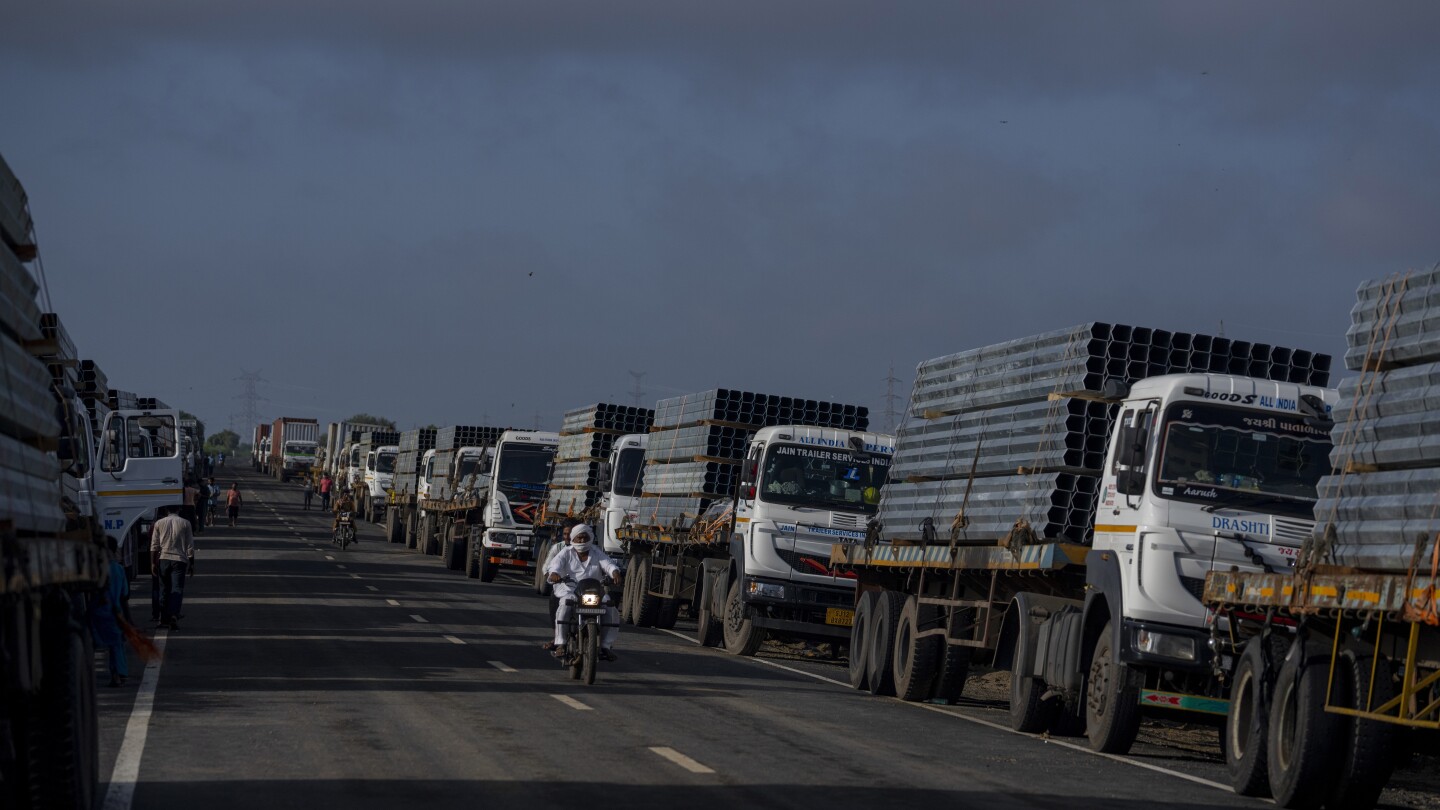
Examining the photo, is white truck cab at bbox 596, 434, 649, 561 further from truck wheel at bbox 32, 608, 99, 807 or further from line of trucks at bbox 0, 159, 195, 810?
truck wheel at bbox 32, 608, 99, 807

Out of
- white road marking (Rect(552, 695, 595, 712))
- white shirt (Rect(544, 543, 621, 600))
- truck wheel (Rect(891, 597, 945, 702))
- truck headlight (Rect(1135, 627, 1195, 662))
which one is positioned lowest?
white road marking (Rect(552, 695, 595, 712))

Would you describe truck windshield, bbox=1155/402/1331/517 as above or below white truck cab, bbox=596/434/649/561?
above

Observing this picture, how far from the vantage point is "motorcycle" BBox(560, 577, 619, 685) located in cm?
1772

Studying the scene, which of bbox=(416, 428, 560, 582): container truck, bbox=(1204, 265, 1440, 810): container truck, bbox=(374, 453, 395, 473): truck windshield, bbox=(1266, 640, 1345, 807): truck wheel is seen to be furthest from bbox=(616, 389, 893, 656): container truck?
bbox=(374, 453, 395, 473): truck windshield

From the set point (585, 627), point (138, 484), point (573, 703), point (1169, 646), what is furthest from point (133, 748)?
point (138, 484)

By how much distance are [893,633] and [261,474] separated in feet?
410

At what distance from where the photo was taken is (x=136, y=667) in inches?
712

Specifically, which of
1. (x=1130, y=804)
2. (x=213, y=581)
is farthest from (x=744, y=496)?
(x=213, y=581)

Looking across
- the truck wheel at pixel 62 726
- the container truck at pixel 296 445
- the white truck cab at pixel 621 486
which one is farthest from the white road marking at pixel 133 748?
the container truck at pixel 296 445

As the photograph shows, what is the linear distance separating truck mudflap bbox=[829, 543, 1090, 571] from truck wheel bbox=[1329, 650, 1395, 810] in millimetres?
4331

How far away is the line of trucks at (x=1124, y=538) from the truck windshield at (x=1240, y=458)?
0.7 inches

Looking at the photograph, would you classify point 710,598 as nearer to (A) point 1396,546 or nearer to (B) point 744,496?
(B) point 744,496

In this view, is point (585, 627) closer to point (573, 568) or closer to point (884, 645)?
point (573, 568)

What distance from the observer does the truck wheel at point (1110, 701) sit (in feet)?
45.0
